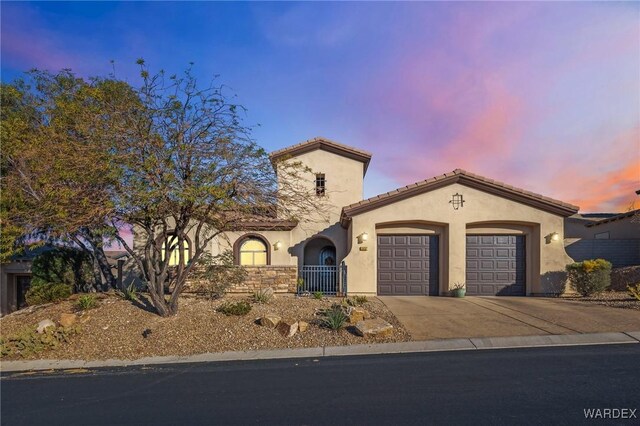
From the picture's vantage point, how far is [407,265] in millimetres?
16578

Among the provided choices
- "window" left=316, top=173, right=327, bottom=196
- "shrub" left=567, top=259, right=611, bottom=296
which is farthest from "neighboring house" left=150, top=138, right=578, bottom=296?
"window" left=316, top=173, right=327, bottom=196

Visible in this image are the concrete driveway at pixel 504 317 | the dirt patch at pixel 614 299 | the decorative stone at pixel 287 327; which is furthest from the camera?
the dirt patch at pixel 614 299

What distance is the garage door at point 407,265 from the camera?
16438 millimetres

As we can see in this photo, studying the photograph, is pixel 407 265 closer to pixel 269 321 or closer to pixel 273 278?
pixel 273 278

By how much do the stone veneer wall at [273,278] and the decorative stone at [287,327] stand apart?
5509mm

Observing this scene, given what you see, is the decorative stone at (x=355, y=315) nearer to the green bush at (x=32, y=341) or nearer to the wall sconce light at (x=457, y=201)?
the green bush at (x=32, y=341)

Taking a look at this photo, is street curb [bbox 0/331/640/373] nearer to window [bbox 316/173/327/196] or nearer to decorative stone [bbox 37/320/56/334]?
decorative stone [bbox 37/320/56/334]

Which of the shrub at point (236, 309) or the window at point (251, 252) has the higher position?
the window at point (251, 252)

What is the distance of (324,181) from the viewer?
21.0 metres

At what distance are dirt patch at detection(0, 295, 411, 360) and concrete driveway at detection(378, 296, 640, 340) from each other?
83 cm

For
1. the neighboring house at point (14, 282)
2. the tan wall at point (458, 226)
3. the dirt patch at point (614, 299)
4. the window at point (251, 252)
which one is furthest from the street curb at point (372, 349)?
the neighboring house at point (14, 282)

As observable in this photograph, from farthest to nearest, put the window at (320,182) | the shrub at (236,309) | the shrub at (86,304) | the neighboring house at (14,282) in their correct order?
the window at (320,182) → the neighboring house at (14,282) → the shrub at (86,304) → the shrub at (236,309)

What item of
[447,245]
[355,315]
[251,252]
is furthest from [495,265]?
[251,252]

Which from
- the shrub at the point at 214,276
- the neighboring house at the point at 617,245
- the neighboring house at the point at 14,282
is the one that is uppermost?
the neighboring house at the point at 617,245
